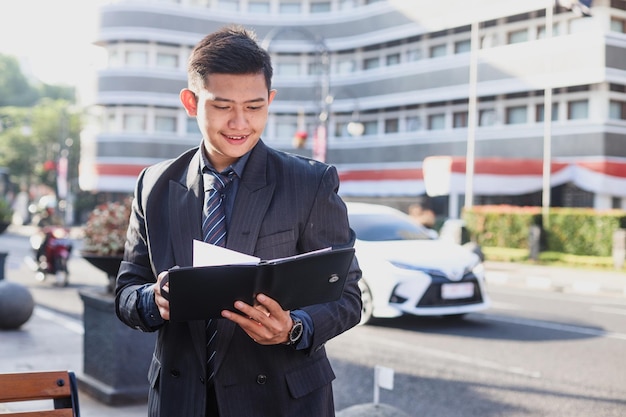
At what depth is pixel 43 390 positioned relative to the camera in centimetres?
275

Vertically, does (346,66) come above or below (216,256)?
above

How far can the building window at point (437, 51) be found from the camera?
38.2 metres

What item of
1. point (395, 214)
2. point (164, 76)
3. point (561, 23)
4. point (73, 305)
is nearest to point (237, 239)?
point (395, 214)

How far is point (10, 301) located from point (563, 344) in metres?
6.11

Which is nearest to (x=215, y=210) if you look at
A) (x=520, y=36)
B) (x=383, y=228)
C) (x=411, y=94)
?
(x=383, y=228)

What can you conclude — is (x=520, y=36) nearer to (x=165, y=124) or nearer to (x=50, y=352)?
(x=165, y=124)

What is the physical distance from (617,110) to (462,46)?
9195mm

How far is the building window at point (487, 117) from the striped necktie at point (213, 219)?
34.3 meters

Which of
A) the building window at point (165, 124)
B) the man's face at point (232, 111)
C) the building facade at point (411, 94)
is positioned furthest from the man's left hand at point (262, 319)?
the building window at point (165, 124)

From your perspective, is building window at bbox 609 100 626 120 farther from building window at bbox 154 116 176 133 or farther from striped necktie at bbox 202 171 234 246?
striped necktie at bbox 202 171 234 246

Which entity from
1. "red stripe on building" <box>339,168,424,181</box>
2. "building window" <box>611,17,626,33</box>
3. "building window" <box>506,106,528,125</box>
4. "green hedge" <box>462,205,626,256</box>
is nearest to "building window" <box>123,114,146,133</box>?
"red stripe on building" <box>339,168,424,181</box>

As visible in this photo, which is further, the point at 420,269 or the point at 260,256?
the point at 420,269

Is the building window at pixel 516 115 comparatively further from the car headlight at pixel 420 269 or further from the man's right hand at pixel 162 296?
the man's right hand at pixel 162 296

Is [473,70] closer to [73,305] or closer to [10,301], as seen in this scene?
[73,305]
